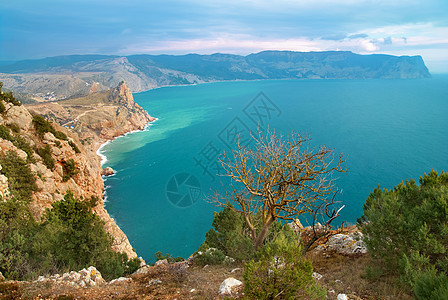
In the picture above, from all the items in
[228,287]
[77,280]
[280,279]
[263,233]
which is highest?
[280,279]

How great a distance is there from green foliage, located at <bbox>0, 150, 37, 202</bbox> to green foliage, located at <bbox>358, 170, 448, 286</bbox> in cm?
2183

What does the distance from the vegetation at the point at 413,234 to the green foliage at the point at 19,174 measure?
2178 centimetres

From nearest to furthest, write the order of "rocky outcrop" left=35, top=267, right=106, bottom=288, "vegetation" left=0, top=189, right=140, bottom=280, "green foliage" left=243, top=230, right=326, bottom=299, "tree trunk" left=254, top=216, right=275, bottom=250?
"green foliage" left=243, top=230, right=326, bottom=299, "rocky outcrop" left=35, top=267, right=106, bottom=288, "tree trunk" left=254, top=216, right=275, bottom=250, "vegetation" left=0, top=189, right=140, bottom=280

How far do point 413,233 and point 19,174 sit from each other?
24539 millimetres

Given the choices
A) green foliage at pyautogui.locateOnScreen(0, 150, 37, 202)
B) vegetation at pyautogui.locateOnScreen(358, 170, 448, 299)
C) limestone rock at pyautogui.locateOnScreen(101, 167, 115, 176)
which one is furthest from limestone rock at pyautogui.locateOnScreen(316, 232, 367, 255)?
limestone rock at pyautogui.locateOnScreen(101, 167, 115, 176)

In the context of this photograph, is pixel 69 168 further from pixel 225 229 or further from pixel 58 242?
pixel 225 229

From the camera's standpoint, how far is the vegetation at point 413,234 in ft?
21.7

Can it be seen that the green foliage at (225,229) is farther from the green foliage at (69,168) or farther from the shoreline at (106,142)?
the shoreline at (106,142)

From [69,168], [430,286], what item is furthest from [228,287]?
[69,168]

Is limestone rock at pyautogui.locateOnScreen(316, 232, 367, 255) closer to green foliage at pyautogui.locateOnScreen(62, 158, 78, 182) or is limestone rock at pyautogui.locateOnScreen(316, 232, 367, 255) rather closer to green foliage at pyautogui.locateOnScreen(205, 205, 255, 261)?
green foliage at pyautogui.locateOnScreen(205, 205, 255, 261)

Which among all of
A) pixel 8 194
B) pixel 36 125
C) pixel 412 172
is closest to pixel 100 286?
pixel 8 194

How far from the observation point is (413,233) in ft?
23.9

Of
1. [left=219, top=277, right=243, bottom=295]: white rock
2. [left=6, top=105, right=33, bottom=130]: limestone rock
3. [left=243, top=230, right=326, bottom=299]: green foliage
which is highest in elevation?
[left=6, top=105, right=33, bottom=130]: limestone rock

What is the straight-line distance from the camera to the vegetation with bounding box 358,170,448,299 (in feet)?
21.7
